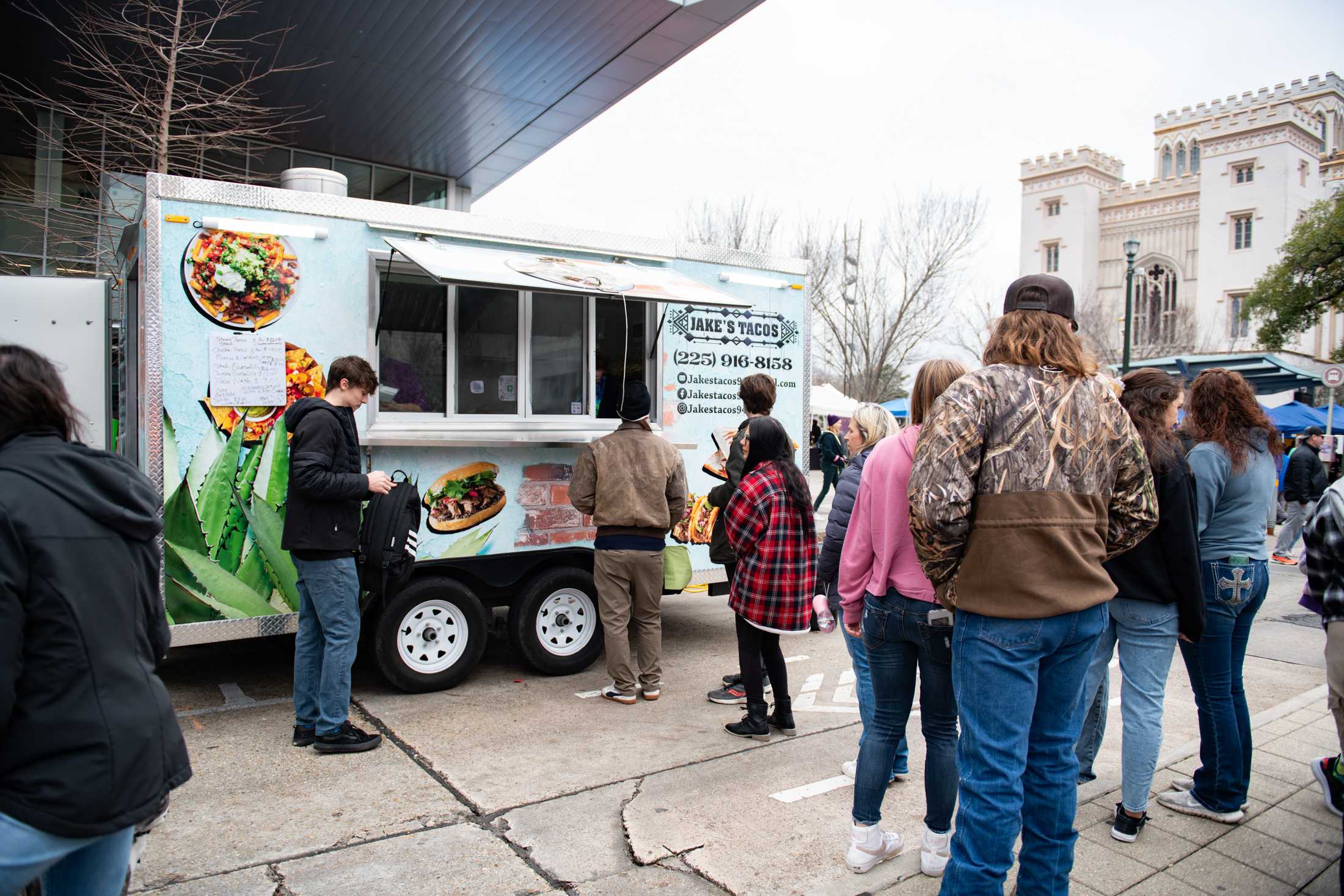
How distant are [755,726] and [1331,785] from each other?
103 inches

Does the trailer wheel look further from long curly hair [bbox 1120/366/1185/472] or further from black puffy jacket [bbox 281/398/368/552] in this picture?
long curly hair [bbox 1120/366/1185/472]

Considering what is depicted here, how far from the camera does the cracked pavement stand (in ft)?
10.8

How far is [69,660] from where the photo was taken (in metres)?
1.78

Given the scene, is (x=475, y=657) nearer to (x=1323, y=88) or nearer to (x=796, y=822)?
(x=796, y=822)

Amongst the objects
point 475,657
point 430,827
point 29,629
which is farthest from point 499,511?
point 29,629

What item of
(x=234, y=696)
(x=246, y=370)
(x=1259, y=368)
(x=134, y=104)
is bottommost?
(x=234, y=696)

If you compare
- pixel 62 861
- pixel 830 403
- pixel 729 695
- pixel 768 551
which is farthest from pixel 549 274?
pixel 830 403

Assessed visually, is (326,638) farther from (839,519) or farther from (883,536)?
(883,536)

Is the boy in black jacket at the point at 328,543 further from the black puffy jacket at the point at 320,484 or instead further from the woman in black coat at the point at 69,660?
the woman in black coat at the point at 69,660

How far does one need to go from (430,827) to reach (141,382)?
298 centimetres

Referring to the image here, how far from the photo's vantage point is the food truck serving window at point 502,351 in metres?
5.59

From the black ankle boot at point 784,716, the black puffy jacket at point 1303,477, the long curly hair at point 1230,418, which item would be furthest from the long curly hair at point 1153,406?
the black puffy jacket at point 1303,477

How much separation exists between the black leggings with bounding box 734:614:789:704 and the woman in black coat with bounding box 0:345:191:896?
318 centimetres

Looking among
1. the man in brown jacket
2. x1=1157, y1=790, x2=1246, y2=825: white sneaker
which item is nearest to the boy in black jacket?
the man in brown jacket
